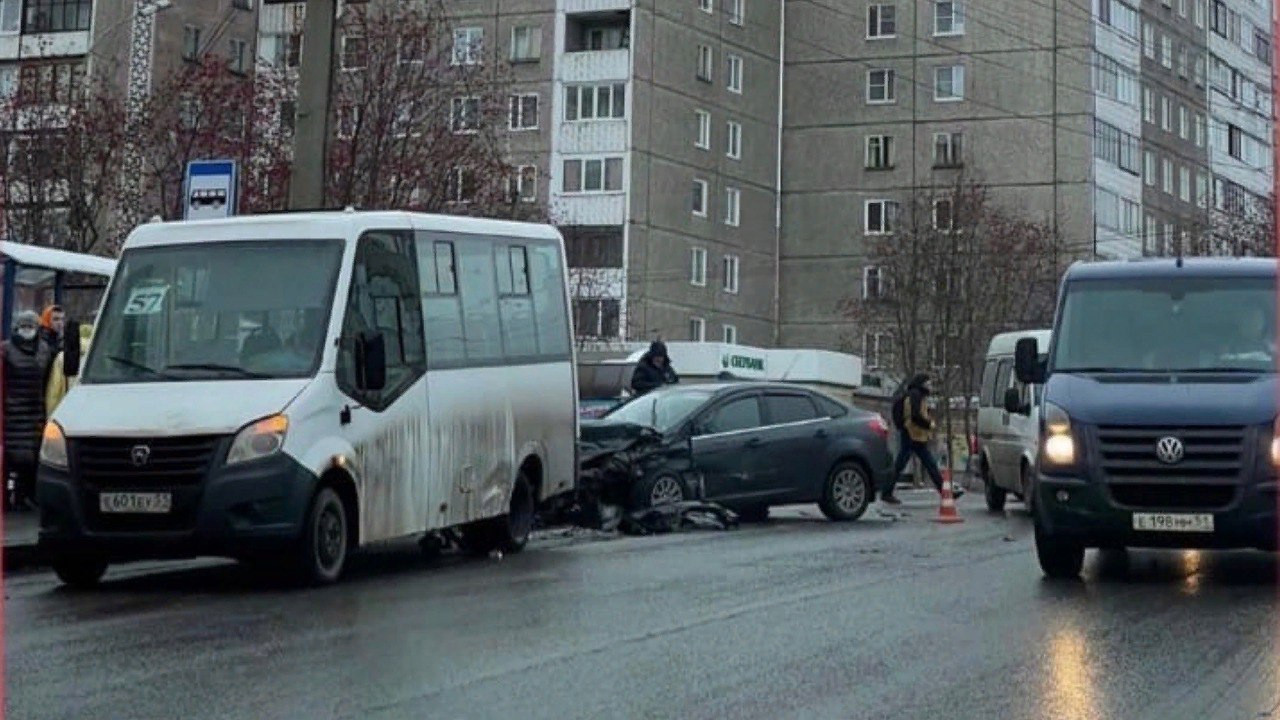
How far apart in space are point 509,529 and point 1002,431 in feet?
30.5

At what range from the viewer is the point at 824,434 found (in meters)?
20.7

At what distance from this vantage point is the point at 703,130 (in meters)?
67.2

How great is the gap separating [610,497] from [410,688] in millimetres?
10738

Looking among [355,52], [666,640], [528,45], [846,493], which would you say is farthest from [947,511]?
[528,45]

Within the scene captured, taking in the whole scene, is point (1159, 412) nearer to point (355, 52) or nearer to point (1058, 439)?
point (1058, 439)

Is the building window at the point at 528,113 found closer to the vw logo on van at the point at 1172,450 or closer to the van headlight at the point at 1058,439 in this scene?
the van headlight at the point at 1058,439

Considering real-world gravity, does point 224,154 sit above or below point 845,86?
below

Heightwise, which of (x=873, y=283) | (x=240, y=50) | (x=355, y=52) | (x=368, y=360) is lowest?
(x=368, y=360)

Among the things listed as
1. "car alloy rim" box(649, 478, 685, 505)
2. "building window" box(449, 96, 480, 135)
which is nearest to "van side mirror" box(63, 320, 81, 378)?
"car alloy rim" box(649, 478, 685, 505)

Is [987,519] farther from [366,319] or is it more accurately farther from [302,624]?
[302,624]

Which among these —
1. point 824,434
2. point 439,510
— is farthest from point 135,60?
point 439,510

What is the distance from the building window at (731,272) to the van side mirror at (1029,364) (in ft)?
182

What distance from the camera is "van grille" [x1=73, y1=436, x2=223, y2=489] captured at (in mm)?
12344

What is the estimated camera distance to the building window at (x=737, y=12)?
69338mm
